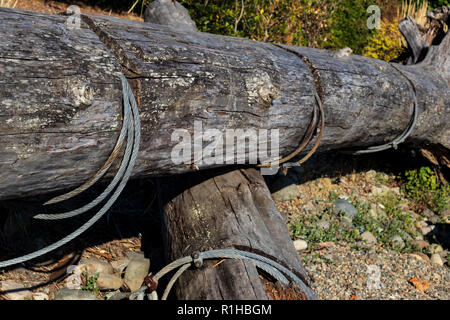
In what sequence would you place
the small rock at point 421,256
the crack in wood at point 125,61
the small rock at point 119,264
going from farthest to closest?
the small rock at point 421,256
the small rock at point 119,264
the crack in wood at point 125,61

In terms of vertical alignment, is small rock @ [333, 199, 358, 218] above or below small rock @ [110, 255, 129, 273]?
above

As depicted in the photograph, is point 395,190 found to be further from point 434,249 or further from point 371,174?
point 434,249

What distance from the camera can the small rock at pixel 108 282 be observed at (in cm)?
310

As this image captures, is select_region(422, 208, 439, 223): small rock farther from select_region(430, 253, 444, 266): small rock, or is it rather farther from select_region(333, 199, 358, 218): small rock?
select_region(333, 199, 358, 218): small rock

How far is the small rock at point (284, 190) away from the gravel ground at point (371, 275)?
2.71ft

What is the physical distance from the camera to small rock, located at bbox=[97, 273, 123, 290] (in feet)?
10.2

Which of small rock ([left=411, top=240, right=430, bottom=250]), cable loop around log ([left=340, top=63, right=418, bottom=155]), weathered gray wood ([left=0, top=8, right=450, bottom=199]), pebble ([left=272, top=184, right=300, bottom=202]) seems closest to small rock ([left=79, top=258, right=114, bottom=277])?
weathered gray wood ([left=0, top=8, right=450, bottom=199])

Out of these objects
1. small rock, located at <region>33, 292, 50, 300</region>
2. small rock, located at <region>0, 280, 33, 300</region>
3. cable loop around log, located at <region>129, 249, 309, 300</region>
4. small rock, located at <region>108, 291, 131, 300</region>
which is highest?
cable loop around log, located at <region>129, 249, 309, 300</region>

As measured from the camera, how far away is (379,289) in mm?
3793

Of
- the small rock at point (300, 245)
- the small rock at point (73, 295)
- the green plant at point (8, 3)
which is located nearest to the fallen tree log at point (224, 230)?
the small rock at point (73, 295)

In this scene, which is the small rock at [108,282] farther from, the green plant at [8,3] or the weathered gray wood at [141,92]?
the green plant at [8,3]

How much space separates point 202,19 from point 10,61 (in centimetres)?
508

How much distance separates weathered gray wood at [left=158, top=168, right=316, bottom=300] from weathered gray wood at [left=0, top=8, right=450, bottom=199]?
1.35 ft
